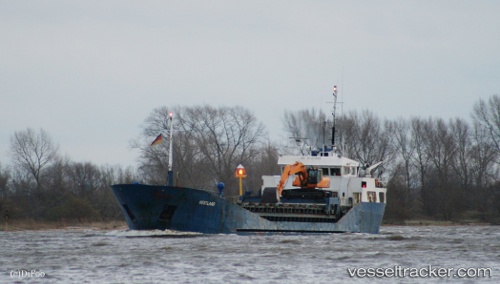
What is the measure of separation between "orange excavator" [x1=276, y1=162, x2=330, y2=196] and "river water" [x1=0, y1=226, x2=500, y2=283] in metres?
9.15

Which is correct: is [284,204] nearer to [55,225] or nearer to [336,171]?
[336,171]

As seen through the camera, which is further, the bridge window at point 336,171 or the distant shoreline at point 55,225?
the distant shoreline at point 55,225

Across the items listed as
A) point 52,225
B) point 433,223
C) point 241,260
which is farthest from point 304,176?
point 433,223

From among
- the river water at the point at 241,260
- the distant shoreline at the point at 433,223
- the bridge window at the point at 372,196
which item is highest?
the bridge window at the point at 372,196

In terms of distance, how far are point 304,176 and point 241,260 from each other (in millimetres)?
25819

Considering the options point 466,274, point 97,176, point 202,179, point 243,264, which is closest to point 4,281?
point 243,264

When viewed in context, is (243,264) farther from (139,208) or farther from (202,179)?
(202,179)

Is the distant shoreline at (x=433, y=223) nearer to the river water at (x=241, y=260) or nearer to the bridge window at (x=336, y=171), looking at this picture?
the bridge window at (x=336, y=171)

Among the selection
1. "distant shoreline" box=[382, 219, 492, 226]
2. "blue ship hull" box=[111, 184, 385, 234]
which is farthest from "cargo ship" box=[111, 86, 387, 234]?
"distant shoreline" box=[382, 219, 492, 226]

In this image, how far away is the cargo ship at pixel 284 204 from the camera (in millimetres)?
55531

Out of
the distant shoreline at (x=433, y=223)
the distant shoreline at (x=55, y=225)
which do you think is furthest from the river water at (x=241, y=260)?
the distant shoreline at (x=433, y=223)

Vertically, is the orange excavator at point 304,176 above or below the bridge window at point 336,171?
below

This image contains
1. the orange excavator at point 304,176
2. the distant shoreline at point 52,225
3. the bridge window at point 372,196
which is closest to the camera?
the orange excavator at point 304,176

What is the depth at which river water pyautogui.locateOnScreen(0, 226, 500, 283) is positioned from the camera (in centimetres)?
3372
